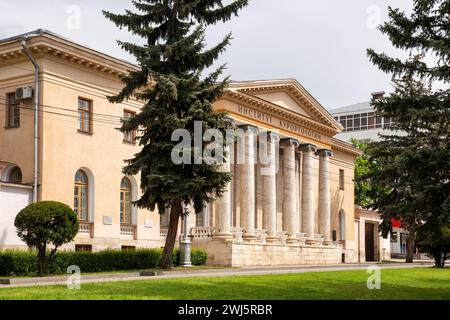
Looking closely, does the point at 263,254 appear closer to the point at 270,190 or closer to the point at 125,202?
the point at 270,190

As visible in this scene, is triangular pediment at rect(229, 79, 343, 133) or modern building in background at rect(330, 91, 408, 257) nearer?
triangular pediment at rect(229, 79, 343, 133)

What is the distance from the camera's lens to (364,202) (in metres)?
77.2

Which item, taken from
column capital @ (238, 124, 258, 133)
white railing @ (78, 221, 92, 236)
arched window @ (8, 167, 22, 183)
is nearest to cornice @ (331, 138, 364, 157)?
column capital @ (238, 124, 258, 133)

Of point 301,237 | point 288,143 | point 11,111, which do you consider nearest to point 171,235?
point 11,111

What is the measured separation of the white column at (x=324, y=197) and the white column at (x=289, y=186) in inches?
181

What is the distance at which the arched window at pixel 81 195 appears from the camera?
3522 cm

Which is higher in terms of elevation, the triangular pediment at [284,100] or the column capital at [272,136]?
the triangular pediment at [284,100]

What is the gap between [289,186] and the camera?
49.0 meters

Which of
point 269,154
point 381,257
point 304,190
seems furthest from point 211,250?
point 381,257

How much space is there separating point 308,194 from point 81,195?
68.2 ft

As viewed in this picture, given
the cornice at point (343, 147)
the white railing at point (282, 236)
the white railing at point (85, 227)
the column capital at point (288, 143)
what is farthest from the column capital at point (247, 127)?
the cornice at point (343, 147)

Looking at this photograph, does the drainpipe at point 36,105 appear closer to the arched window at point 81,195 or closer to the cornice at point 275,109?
the arched window at point 81,195

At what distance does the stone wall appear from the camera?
39938 mm

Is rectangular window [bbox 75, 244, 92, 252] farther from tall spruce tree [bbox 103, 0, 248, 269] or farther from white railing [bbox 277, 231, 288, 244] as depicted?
white railing [bbox 277, 231, 288, 244]
